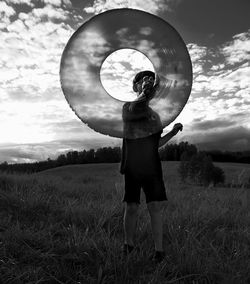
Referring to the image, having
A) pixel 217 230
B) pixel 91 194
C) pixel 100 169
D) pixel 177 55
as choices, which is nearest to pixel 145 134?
pixel 177 55

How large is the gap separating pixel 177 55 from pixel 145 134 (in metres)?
0.85

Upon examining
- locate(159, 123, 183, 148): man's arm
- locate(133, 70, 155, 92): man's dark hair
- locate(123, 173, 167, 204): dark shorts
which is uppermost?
locate(133, 70, 155, 92): man's dark hair

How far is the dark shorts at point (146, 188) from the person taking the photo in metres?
3.48

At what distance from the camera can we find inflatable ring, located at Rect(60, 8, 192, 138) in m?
3.49

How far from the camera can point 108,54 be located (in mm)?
3514

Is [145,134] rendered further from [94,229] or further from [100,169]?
[100,169]

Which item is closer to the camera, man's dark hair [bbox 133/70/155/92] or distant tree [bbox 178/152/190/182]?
man's dark hair [bbox 133/70/155/92]

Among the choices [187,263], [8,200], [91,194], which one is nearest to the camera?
[187,263]

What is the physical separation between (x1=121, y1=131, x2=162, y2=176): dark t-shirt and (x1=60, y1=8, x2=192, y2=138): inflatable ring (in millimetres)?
75

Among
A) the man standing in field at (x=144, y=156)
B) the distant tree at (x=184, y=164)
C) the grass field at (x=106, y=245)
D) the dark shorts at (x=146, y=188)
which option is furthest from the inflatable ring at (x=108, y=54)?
the distant tree at (x=184, y=164)

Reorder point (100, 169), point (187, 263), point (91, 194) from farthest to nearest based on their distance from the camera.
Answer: point (100, 169)
point (91, 194)
point (187, 263)

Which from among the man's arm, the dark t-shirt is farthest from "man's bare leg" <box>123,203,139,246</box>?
the man's arm

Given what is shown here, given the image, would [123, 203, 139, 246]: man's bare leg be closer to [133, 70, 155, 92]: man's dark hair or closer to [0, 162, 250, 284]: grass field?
[0, 162, 250, 284]: grass field

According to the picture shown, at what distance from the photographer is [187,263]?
3297 millimetres
